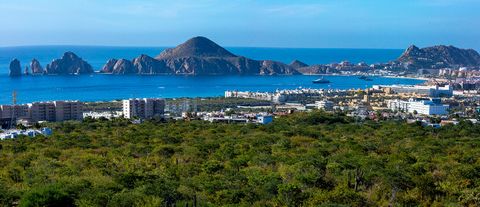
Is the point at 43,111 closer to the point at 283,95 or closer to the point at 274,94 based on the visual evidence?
the point at 283,95

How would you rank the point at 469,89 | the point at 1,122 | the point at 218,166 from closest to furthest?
the point at 218,166 < the point at 1,122 < the point at 469,89

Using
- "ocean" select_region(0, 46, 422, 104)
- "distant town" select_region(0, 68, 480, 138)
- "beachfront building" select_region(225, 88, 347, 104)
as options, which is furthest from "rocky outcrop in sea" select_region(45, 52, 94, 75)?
"distant town" select_region(0, 68, 480, 138)

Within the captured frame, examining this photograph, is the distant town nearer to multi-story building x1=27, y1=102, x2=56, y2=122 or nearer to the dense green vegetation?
multi-story building x1=27, y1=102, x2=56, y2=122

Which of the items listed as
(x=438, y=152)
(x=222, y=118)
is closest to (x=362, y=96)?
(x=222, y=118)

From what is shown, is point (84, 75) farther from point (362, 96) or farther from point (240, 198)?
point (240, 198)

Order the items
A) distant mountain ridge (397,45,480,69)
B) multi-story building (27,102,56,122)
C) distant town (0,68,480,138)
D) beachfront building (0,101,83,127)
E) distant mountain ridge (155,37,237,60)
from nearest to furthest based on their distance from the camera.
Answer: distant town (0,68,480,138)
beachfront building (0,101,83,127)
multi-story building (27,102,56,122)
distant mountain ridge (397,45,480,69)
distant mountain ridge (155,37,237,60)
